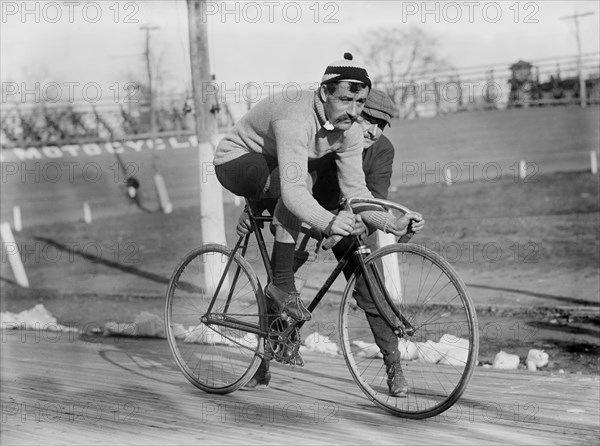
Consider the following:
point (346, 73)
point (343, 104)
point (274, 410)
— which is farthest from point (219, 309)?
point (346, 73)

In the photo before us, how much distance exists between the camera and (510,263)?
16.6 m

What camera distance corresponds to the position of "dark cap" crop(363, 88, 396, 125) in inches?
252

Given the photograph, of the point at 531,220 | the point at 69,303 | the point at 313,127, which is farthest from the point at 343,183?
the point at 531,220

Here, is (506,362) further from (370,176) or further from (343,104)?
(343,104)

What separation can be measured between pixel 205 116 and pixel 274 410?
6.94m

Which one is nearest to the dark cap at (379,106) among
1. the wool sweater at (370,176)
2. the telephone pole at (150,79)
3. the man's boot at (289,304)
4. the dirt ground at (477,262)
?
the wool sweater at (370,176)

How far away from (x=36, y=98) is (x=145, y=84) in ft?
12.4

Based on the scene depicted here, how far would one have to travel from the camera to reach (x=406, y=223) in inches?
227

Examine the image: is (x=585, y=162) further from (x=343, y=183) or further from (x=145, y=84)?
(x=343, y=183)

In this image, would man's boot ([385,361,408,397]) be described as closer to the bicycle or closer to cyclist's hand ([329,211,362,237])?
the bicycle

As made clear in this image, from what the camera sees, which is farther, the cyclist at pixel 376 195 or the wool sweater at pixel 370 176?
the wool sweater at pixel 370 176

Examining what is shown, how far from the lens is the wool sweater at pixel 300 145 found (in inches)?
227

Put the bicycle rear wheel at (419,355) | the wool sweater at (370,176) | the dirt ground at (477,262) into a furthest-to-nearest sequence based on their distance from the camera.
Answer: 1. the dirt ground at (477,262)
2. the wool sweater at (370,176)
3. the bicycle rear wheel at (419,355)

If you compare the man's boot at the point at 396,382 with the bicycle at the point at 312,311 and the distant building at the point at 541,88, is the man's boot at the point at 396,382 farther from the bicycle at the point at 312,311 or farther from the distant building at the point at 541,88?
the distant building at the point at 541,88
